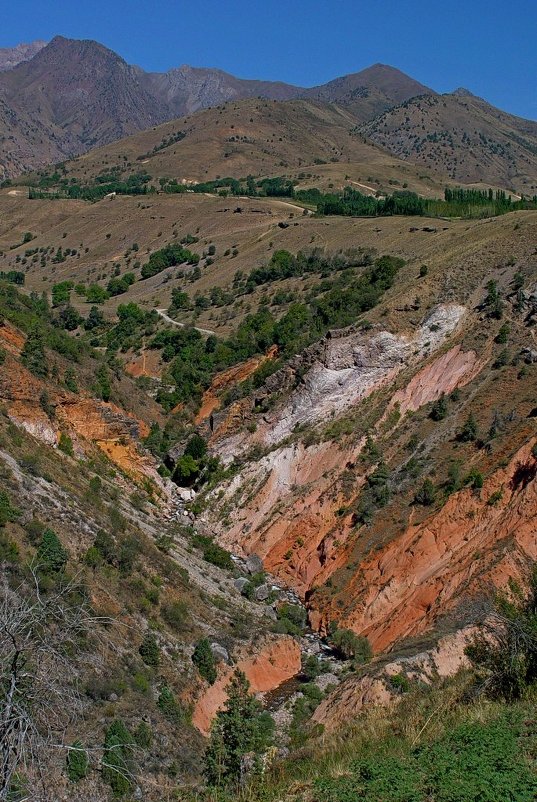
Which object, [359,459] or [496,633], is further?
[359,459]

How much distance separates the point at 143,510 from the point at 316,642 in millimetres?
10244

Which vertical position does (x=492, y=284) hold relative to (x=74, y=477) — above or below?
above

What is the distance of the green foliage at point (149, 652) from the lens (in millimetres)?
23828

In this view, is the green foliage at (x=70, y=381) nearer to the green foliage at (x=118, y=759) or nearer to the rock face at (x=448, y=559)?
the rock face at (x=448, y=559)

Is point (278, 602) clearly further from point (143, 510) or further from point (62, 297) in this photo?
point (62, 297)

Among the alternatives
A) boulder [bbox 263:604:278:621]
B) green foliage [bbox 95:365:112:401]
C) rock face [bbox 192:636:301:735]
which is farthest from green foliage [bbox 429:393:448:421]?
green foliage [bbox 95:365:112:401]

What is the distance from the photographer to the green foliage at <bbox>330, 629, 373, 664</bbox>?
30109 mm

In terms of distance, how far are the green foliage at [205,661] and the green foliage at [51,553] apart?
4.88 meters

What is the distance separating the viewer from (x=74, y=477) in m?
34.0

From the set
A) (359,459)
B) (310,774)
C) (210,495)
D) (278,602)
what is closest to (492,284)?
(359,459)

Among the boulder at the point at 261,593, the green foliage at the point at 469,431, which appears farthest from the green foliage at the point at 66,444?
the green foliage at the point at 469,431

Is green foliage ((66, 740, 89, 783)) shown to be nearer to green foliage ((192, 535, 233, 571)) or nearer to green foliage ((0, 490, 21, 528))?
green foliage ((0, 490, 21, 528))

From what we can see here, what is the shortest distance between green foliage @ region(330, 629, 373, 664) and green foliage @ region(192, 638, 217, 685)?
658 cm

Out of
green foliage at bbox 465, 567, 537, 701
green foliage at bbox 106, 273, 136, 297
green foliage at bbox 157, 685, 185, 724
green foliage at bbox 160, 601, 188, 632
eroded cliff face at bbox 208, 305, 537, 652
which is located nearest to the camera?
green foliage at bbox 465, 567, 537, 701
